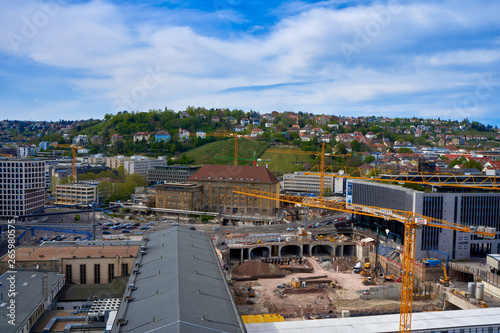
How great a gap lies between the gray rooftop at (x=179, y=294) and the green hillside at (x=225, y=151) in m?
58.9

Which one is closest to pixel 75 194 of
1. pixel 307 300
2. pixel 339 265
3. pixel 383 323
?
pixel 339 265

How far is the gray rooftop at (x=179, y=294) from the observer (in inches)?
562

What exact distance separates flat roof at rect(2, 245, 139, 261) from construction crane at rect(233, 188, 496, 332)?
17176 mm

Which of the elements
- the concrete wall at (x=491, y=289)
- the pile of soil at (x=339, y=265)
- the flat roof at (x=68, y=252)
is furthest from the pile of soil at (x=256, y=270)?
the concrete wall at (x=491, y=289)

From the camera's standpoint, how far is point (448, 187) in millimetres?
40000

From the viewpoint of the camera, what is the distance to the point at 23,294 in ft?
70.8

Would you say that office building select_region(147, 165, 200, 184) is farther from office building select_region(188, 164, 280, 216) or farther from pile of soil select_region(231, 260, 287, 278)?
pile of soil select_region(231, 260, 287, 278)

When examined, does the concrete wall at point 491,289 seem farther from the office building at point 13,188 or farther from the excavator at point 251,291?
the office building at point 13,188

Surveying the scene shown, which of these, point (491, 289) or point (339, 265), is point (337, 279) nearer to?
point (339, 265)

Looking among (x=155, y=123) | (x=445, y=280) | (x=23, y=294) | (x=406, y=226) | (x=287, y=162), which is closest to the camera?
(x=23, y=294)

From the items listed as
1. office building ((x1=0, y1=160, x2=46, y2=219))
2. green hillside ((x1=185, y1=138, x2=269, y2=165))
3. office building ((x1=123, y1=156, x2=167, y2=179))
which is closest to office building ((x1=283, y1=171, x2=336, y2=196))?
green hillside ((x1=185, y1=138, x2=269, y2=165))

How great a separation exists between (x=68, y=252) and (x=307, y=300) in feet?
54.9

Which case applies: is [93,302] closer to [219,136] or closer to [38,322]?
[38,322]

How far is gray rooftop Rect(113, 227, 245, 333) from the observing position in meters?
14.3
